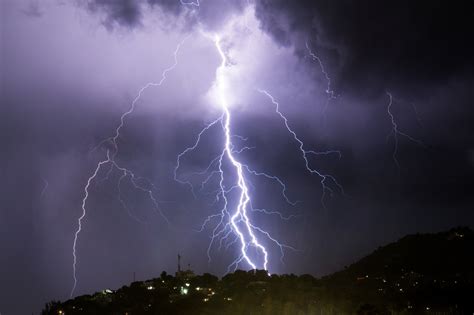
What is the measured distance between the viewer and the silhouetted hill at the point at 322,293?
43250 millimetres

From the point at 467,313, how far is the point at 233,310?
19.7m

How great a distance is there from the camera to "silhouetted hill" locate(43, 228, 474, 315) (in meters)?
43.2

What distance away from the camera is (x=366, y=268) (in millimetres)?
77688

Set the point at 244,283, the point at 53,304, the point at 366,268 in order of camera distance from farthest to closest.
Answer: the point at 366,268 < the point at 53,304 < the point at 244,283

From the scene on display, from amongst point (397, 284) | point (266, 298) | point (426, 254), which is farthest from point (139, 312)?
point (426, 254)

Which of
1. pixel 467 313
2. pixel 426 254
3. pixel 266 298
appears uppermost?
pixel 426 254

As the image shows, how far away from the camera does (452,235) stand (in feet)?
278

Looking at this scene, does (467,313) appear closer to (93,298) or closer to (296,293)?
(296,293)

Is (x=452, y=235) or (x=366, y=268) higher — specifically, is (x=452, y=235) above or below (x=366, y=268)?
above

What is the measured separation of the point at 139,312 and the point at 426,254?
4916cm

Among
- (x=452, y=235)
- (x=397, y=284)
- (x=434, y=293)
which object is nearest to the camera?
(x=434, y=293)

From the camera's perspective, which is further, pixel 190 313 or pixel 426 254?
pixel 426 254

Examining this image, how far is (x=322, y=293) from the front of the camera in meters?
49.6

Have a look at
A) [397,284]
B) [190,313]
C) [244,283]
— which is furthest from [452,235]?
[190,313]
